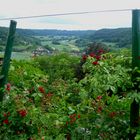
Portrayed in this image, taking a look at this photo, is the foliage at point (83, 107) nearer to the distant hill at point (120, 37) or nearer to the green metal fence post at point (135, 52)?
the green metal fence post at point (135, 52)

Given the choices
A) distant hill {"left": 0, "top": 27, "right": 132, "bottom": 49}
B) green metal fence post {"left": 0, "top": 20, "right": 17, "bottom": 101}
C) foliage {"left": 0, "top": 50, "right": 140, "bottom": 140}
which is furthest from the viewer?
distant hill {"left": 0, "top": 27, "right": 132, "bottom": 49}

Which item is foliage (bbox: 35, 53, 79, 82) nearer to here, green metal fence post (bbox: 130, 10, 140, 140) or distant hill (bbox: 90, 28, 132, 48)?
distant hill (bbox: 90, 28, 132, 48)

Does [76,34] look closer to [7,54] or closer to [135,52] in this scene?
[7,54]

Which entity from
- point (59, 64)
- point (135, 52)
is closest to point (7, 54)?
point (135, 52)

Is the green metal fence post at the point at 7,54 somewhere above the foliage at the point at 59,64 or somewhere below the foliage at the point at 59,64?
above

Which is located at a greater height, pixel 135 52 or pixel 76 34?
pixel 76 34

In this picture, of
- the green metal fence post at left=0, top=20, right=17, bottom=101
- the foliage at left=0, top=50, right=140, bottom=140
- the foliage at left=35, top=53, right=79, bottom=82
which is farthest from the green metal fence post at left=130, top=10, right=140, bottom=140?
the foliage at left=35, top=53, right=79, bottom=82

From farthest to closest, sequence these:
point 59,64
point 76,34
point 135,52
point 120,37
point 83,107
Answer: point 59,64
point 120,37
point 76,34
point 83,107
point 135,52

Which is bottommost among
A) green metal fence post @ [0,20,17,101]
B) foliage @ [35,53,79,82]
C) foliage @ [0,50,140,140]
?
foliage @ [35,53,79,82]

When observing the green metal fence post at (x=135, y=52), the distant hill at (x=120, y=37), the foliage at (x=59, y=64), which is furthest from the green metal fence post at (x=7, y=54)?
the foliage at (x=59, y=64)

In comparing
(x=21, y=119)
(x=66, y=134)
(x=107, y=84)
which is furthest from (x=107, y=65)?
(x=21, y=119)

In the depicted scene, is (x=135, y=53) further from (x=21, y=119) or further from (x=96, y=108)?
(x=21, y=119)

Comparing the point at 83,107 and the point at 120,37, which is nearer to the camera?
the point at 83,107

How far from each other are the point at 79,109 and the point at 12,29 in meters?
1.24
